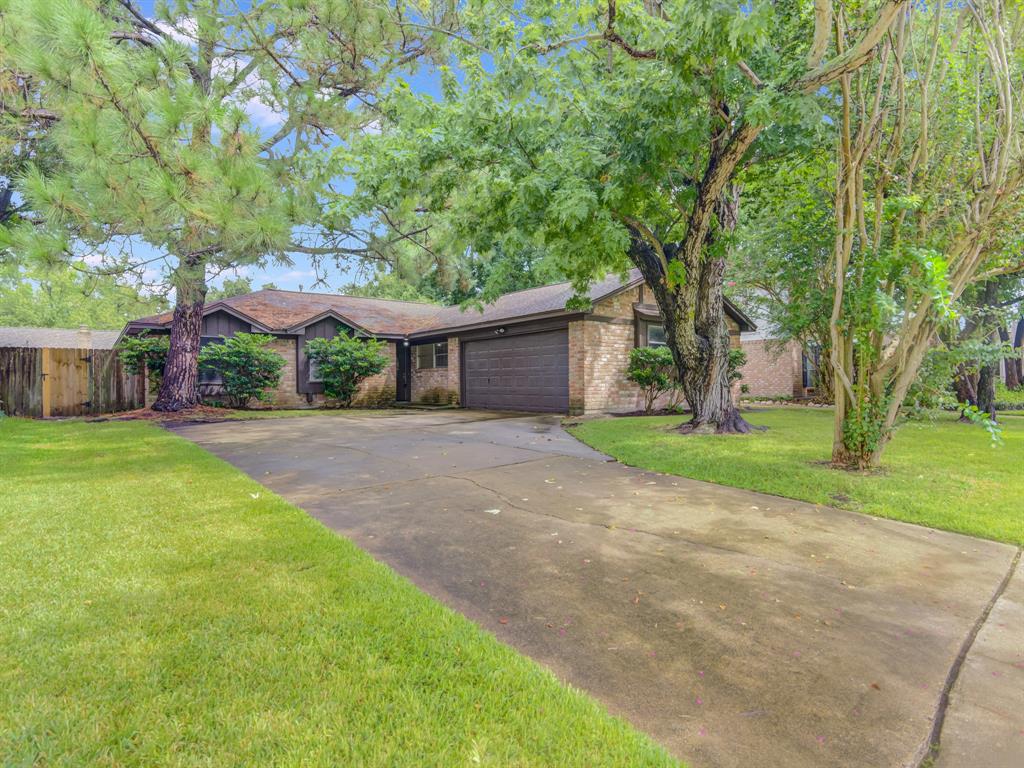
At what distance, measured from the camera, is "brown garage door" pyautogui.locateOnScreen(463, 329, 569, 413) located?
1362 centimetres

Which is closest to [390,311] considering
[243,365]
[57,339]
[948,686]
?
[243,365]

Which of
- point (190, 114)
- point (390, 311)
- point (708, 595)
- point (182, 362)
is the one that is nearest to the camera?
point (708, 595)

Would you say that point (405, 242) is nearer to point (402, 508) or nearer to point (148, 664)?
point (402, 508)

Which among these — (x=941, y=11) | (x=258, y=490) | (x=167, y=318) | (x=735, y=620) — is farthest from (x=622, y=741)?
(x=167, y=318)

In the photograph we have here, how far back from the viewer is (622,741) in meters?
1.69

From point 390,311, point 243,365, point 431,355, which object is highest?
point 390,311

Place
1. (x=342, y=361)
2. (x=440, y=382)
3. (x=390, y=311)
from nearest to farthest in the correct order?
(x=342, y=361), (x=440, y=382), (x=390, y=311)

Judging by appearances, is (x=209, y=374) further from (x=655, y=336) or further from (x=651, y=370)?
(x=655, y=336)

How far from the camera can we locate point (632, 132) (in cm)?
649

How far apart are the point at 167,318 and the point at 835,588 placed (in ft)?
60.1

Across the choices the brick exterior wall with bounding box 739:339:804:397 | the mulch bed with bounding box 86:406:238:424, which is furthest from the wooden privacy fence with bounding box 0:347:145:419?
the brick exterior wall with bounding box 739:339:804:397

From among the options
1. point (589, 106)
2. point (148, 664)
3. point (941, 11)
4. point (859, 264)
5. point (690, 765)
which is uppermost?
point (589, 106)

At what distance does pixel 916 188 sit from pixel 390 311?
18.0 metres

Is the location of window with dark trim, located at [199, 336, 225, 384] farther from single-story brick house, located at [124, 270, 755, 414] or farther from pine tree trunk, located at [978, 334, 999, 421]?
pine tree trunk, located at [978, 334, 999, 421]
